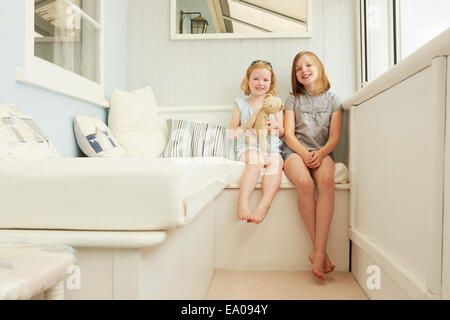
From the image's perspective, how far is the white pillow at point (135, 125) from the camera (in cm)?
206

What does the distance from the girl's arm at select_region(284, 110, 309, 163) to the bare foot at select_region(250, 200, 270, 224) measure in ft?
1.10

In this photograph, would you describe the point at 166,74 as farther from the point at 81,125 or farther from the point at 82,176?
the point at 82,176

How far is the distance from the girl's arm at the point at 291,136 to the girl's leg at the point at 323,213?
0.45ft

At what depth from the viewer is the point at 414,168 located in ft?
3.14

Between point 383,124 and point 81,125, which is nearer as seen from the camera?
point 383,124

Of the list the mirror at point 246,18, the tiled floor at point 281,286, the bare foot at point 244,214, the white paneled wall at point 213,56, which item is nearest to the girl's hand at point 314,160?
the bare foot at point 244,214

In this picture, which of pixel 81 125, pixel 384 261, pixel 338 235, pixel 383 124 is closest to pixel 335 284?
pixel 338 235

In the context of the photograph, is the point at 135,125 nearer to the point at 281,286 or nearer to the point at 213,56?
the point at 213,56

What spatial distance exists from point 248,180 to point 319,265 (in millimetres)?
501

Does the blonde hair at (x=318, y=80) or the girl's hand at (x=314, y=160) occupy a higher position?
the blonde hair at (x=318, y=80)

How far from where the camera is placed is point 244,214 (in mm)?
1588

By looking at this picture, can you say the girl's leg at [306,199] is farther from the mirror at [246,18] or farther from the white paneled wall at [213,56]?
the mirror at [246,18]

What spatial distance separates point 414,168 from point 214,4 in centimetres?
192

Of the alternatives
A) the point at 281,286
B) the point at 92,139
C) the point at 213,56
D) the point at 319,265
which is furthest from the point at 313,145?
the point at 92,139
